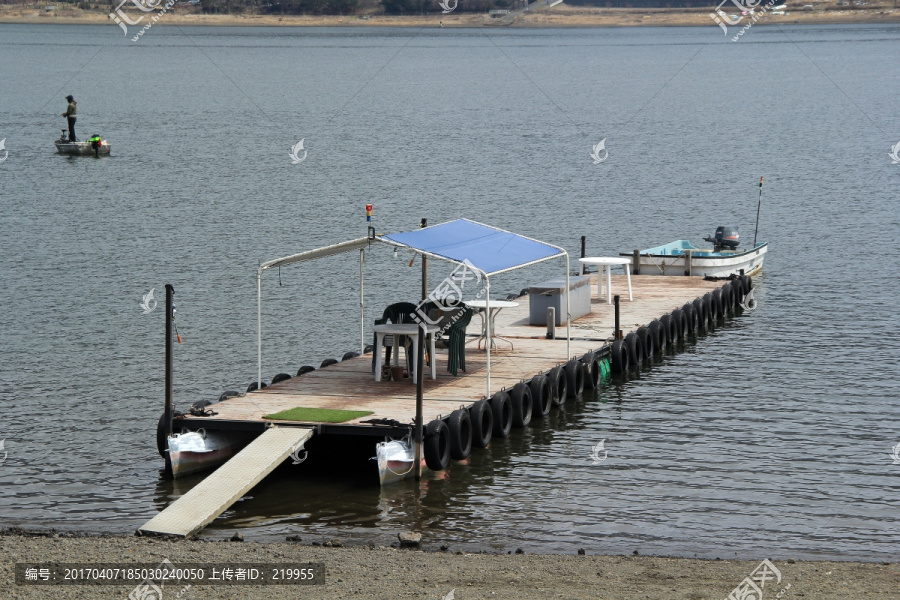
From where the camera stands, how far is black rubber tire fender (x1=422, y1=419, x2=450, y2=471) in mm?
19469

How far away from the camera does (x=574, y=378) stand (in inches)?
958

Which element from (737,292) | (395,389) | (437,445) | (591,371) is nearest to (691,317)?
(737,292)

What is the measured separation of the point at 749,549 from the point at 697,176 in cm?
4877

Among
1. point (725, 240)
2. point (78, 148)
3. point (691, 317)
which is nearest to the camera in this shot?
point (691, 317)

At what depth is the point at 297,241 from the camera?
144ft

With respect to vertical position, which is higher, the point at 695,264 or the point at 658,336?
the point at 695,264

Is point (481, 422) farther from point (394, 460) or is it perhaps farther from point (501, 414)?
point (394, 460)

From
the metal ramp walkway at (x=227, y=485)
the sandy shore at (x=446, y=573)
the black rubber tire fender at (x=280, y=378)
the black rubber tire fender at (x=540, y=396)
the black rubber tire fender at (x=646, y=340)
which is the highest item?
the black rubber tire fender at (x=646, y=340)

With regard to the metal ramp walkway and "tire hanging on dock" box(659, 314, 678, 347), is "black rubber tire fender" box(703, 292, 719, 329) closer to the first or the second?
"tire hanging on dock" box(659, 314, 678, 347)

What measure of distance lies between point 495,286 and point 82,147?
124 feet

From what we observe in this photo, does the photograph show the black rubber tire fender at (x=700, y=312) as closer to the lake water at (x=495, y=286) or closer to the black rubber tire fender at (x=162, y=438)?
the lake water at (x=495, y=286)

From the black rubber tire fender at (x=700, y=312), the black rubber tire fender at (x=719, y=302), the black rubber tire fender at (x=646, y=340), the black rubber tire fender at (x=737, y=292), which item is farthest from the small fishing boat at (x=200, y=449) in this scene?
the black rubber tire fender at (x=737, y=292)

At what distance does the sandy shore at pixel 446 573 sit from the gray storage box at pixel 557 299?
1105cm

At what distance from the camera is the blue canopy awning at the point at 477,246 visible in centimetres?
2112
